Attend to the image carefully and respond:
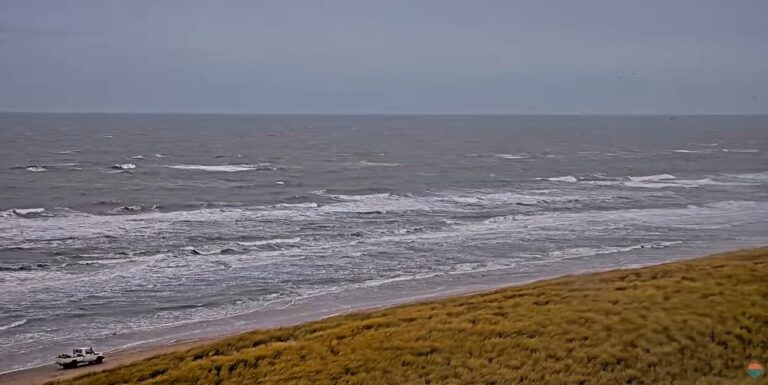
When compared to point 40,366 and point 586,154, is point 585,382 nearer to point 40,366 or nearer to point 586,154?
point 40,366

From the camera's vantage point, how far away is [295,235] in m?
36.8

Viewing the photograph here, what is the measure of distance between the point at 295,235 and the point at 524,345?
22.7 metres

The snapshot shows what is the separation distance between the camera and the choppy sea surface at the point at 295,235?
24.1m

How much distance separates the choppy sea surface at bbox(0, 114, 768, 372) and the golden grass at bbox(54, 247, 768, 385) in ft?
19.2

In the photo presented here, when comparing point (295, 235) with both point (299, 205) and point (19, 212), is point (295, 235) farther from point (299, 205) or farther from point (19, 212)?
point (19, 212)

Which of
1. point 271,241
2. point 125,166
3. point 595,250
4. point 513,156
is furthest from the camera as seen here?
point 513,156

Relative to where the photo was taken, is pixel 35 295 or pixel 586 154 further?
pixel 586 154

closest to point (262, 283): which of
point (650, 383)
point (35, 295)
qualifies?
point (35, 295)

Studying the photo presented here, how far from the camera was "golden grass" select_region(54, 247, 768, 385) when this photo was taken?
46.2 feet

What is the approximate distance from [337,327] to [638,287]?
7778 mm

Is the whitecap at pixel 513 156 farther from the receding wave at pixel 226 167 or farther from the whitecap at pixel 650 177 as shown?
the receding wave at pixel 226 167

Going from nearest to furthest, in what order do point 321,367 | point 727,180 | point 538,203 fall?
point 321,367 → point 538,203 → point 727,180

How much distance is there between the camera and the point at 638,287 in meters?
19.1

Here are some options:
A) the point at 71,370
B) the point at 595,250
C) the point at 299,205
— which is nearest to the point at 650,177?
the point at 299,205
